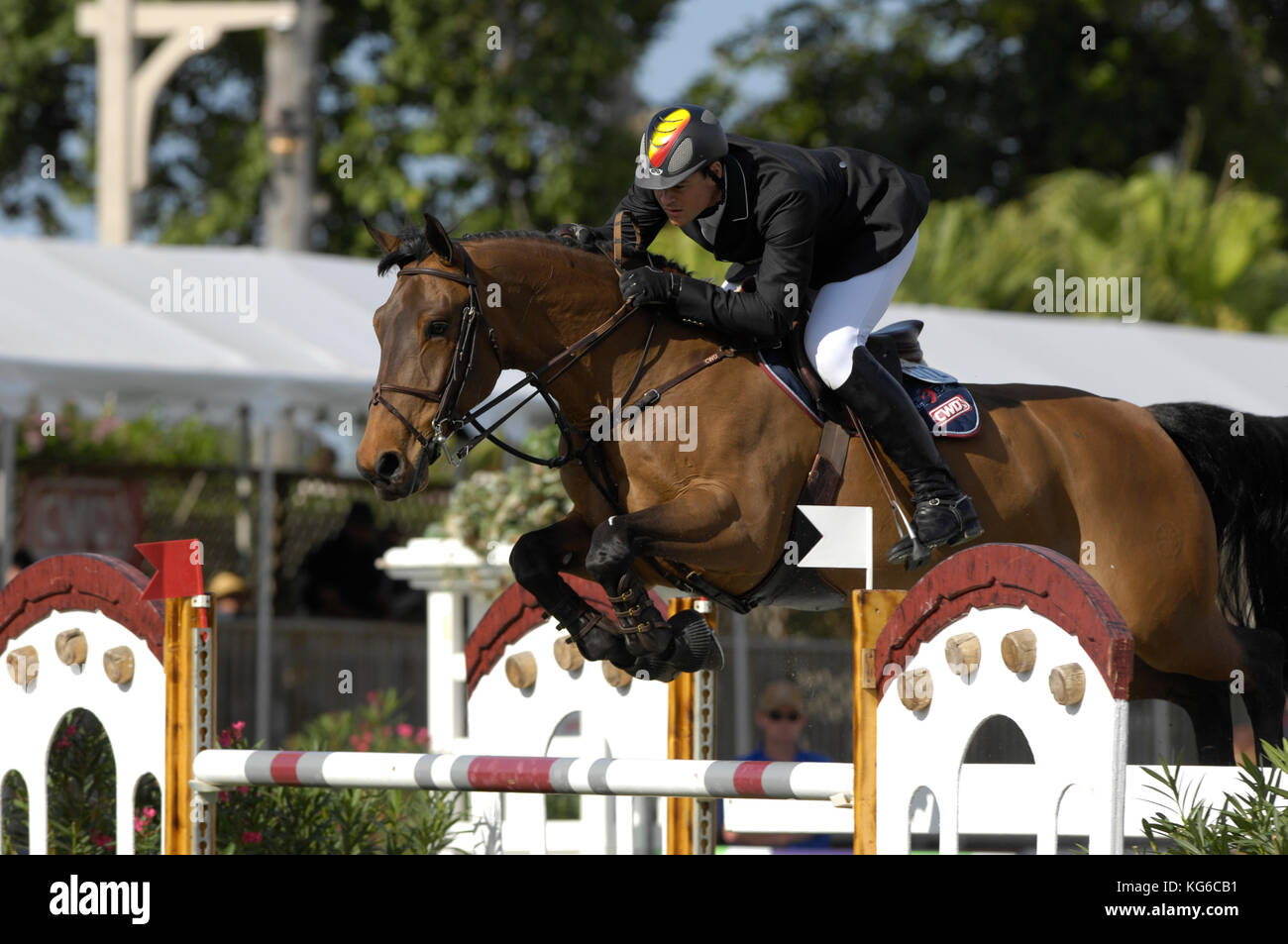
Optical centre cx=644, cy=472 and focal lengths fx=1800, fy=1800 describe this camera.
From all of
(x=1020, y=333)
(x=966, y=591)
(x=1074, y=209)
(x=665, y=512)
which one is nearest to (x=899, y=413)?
(x=665, y=512)

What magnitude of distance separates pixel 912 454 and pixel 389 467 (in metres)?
1.29

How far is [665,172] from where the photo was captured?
174 inches

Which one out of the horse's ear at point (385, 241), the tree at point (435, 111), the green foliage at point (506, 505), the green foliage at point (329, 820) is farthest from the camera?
the tree at point (435, 111)

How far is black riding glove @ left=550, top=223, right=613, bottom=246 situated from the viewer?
15.6 feet

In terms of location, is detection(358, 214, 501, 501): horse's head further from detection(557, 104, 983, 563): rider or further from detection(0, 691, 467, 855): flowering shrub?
detection(0, 691, 467, 855): flowering shrub

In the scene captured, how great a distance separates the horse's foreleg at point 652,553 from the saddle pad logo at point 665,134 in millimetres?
830

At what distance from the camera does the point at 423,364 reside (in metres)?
4.33

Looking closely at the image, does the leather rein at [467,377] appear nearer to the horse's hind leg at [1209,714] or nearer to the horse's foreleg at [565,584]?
the horse's foreleg at [565,584]

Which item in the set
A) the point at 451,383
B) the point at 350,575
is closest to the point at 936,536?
the point at 451,383

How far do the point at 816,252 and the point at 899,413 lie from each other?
52 centimetres

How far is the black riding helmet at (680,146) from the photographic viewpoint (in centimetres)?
436

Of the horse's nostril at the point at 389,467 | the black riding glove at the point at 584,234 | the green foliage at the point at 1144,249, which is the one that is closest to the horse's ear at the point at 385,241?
the black riding glove at the point at 584,234

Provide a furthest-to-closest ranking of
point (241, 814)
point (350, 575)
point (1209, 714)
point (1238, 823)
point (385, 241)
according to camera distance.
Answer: point (350, 575) < point (241, 814) < point (1209, 714) < point (385, 241) < point (1238, 823)
